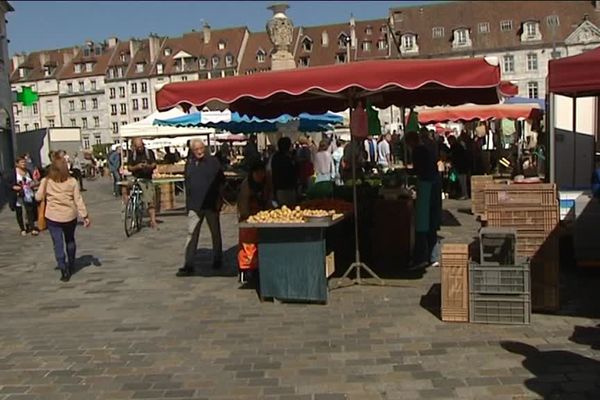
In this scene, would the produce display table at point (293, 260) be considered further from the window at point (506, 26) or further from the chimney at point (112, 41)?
the chimney at point (112, 41)

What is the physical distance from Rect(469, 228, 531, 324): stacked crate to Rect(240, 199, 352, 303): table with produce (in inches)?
59.7

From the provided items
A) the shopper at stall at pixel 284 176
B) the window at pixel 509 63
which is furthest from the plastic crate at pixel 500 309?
the window at pixel 509 63

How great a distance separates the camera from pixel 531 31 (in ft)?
208

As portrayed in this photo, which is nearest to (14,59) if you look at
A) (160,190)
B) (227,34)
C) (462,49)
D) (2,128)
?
(227,34)

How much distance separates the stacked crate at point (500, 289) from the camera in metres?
5.56

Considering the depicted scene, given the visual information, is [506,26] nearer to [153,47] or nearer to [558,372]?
[153,47]

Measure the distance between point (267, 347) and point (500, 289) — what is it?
80.4 inches

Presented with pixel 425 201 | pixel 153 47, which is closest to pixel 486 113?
pixel 425 201

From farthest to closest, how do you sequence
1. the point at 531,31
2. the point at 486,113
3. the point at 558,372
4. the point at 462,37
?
the point at 462,37 → the point at 531,31 → the point at 486,113 → the point at 558,372

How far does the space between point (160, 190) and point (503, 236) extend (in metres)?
11.7

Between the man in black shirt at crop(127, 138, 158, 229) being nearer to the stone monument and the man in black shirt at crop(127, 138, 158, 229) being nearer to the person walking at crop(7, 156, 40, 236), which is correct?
the person walking at crop(7, 156, 40, 236)

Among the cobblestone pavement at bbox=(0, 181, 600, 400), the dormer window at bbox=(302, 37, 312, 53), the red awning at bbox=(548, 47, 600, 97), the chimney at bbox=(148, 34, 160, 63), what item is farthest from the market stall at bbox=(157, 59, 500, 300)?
the chimney at bbox=(148, 34, 160, 63)

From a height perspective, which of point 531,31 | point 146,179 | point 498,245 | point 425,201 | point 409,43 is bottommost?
point 498,245

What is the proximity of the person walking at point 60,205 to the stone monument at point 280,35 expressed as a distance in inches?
339
